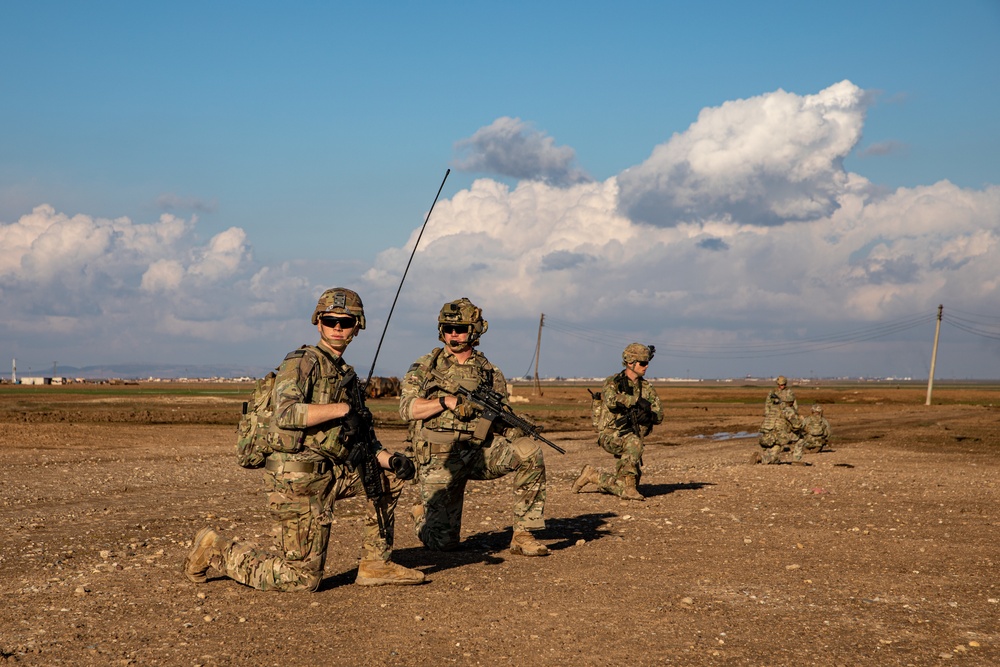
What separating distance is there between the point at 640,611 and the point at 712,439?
25.8m

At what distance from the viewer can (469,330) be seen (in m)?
10.2

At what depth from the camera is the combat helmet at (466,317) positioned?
10.2 meters

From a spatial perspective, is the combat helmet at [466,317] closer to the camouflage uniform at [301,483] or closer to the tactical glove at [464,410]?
the tactical glove at [464,410]

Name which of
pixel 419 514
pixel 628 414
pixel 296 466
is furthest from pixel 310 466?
pixel 628 414

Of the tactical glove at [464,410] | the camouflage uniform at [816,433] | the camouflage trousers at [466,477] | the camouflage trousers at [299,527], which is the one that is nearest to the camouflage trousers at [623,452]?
the camouflage trousers at [466,477]

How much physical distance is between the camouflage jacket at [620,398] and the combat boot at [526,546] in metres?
4.72

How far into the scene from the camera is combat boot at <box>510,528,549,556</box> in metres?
10.2

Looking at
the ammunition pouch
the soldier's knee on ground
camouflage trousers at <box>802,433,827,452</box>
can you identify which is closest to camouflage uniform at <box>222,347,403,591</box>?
the ammunition pouch

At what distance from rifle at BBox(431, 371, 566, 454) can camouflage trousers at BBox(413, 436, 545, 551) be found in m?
0.23

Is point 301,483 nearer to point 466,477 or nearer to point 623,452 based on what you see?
point 466,477

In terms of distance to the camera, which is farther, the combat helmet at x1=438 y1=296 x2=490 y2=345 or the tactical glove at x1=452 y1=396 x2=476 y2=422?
the combat helmet at x1=438 y1=296 x2=490 y2=345

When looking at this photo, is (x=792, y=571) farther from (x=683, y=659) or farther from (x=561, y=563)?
(x=683, y=659)

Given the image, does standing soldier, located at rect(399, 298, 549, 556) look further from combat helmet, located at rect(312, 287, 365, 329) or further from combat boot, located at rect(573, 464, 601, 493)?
combat boot, located at rect(573, 464, 601, 493)

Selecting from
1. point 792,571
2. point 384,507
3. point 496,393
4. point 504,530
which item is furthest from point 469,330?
point 792,571
